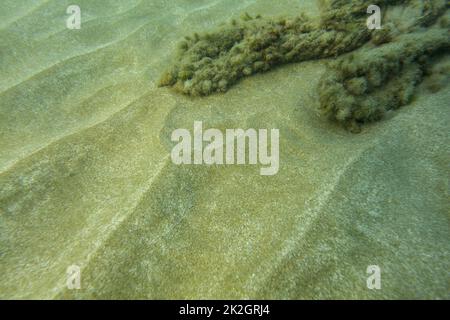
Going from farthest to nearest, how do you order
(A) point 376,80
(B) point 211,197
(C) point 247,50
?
(C) point 247,50
(A) point 376,80
(B) point 211,197

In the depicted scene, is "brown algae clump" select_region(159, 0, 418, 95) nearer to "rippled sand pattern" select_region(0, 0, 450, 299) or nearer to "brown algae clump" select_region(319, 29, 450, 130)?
"rippled sand pattern" select_region(0, 0, 450, 299)

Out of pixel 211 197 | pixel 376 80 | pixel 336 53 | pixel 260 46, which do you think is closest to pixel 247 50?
pixel 260 46

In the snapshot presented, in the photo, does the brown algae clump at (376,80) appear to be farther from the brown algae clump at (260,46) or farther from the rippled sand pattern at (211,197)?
the brown algae clump at (260,46)

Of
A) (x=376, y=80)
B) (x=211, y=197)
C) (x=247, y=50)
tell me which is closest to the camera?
(x=211, y=197)

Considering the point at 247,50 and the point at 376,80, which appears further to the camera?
the point at 247,50

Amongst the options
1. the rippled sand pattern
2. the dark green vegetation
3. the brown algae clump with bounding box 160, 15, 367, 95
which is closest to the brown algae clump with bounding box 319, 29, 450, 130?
the dark green vegetation

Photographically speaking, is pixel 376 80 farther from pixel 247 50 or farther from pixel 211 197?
pixel 211 197
